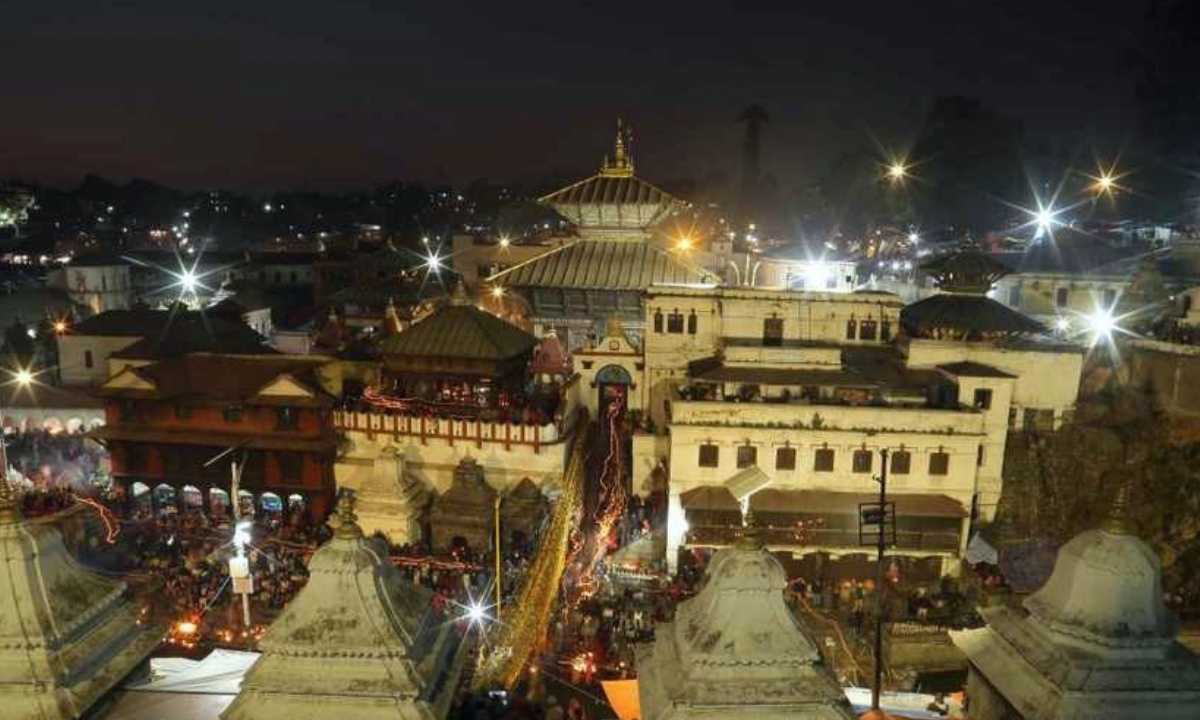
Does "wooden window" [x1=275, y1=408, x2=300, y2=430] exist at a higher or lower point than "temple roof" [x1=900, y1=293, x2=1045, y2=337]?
lower

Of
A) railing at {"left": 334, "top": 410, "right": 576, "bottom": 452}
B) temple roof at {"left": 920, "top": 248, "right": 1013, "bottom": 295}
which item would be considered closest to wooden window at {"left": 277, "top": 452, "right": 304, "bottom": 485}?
railing at {"left": 334, "top": 410, "right": 576, "bottom": 452}

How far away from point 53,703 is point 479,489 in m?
20.3

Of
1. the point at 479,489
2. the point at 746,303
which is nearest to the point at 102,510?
the point at 479,489

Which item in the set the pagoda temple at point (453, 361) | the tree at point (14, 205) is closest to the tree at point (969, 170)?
the pagoda temple at point (453, 361)

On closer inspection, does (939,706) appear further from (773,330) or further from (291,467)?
(291,467)

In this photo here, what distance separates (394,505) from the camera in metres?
28.9

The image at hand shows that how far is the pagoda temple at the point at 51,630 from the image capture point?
28.3 feet

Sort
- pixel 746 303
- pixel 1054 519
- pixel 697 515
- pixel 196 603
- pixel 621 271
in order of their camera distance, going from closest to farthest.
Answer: pixel 196 603 < pixel 697 515 < pixel 1054 519 < pixel 746 303 < pixel 621 271

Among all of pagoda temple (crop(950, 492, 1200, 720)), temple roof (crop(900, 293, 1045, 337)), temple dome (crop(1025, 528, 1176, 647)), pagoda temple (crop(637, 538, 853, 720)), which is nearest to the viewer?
pagoda temple (crop(637, 538, 853, 720))

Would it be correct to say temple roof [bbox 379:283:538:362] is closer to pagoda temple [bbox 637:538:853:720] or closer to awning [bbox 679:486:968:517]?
awning [bbox 679:486:968:517]

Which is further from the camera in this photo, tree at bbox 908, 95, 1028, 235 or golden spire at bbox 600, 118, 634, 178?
tree at bbox 908, 95, 1028, 235

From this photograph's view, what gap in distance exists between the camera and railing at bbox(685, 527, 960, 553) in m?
27.0

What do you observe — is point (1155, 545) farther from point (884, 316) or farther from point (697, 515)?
point (697, 515)

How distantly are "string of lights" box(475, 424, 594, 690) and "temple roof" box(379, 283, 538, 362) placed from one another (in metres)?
4.80
